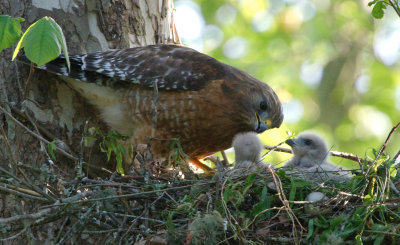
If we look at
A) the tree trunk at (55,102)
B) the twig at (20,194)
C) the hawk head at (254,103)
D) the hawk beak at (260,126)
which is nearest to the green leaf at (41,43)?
the twig at (20,194)

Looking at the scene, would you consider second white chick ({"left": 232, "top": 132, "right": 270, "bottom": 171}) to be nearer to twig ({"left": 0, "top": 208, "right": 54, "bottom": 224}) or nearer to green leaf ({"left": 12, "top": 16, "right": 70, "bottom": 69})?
twig ({"left": 0, "top": 208, "right": 54, "bottom": 224})

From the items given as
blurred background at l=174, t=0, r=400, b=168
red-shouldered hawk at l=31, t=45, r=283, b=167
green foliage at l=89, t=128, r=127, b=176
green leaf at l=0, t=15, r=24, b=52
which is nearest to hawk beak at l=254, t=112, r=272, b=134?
red-shouldered hawk at l=31, t=45, r=283, b=167

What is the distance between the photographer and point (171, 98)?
4805 millimetres

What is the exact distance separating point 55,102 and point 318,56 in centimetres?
876

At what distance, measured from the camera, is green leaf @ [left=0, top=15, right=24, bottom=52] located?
10.3 ft

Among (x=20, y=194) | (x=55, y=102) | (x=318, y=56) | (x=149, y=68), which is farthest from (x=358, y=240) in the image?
(x=318, y=56)

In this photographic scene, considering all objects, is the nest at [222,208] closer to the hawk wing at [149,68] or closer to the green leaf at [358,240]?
the green leaf at [358,240]

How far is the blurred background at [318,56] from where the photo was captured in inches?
447

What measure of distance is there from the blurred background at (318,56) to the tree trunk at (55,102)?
264 inches

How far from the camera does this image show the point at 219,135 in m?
Result: 4.98

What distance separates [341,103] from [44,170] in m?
8.84

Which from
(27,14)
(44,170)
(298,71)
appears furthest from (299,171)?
(298,71)

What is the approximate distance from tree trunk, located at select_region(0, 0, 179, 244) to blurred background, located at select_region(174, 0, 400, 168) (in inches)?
264

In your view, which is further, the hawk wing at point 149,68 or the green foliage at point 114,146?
the hawk wing at point 149,68
